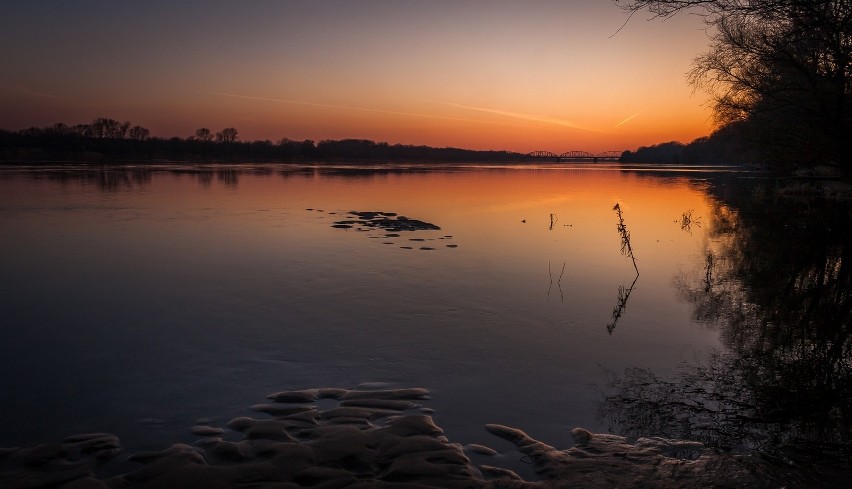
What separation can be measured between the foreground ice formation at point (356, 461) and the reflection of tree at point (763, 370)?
0.67 metres

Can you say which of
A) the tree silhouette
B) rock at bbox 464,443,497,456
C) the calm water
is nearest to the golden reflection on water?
the calm water

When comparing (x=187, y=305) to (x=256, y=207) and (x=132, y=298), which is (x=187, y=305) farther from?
(x=256, y=207)

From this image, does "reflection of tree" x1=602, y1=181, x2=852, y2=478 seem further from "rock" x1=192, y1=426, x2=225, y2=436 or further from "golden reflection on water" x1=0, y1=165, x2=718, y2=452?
"rock" x1=192, y1=426, x2=225, y2=436

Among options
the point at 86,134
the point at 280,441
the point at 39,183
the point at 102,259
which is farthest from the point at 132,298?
the point at 86,134

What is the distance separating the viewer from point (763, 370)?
7652 millimetres

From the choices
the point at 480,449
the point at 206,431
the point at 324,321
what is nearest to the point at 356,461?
the point at 480,449

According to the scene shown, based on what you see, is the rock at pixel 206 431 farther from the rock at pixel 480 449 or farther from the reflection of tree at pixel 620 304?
the reflection of tree at pixel 620 304

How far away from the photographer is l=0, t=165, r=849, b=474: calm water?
20.9 feet

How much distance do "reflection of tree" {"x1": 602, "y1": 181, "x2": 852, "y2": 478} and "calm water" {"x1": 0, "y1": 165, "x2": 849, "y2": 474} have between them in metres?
0.32

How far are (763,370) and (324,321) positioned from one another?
6.84 metres

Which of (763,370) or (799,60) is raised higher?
(799,60)

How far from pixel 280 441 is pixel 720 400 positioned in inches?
201

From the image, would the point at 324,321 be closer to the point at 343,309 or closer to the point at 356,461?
the point at 343,309

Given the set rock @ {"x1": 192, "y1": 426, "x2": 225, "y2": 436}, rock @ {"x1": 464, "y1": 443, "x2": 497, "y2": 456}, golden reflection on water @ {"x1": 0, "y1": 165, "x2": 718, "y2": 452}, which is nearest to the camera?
rock @ {"x1": 464, "y1": 443, "x2": 497, "y2": 456}
